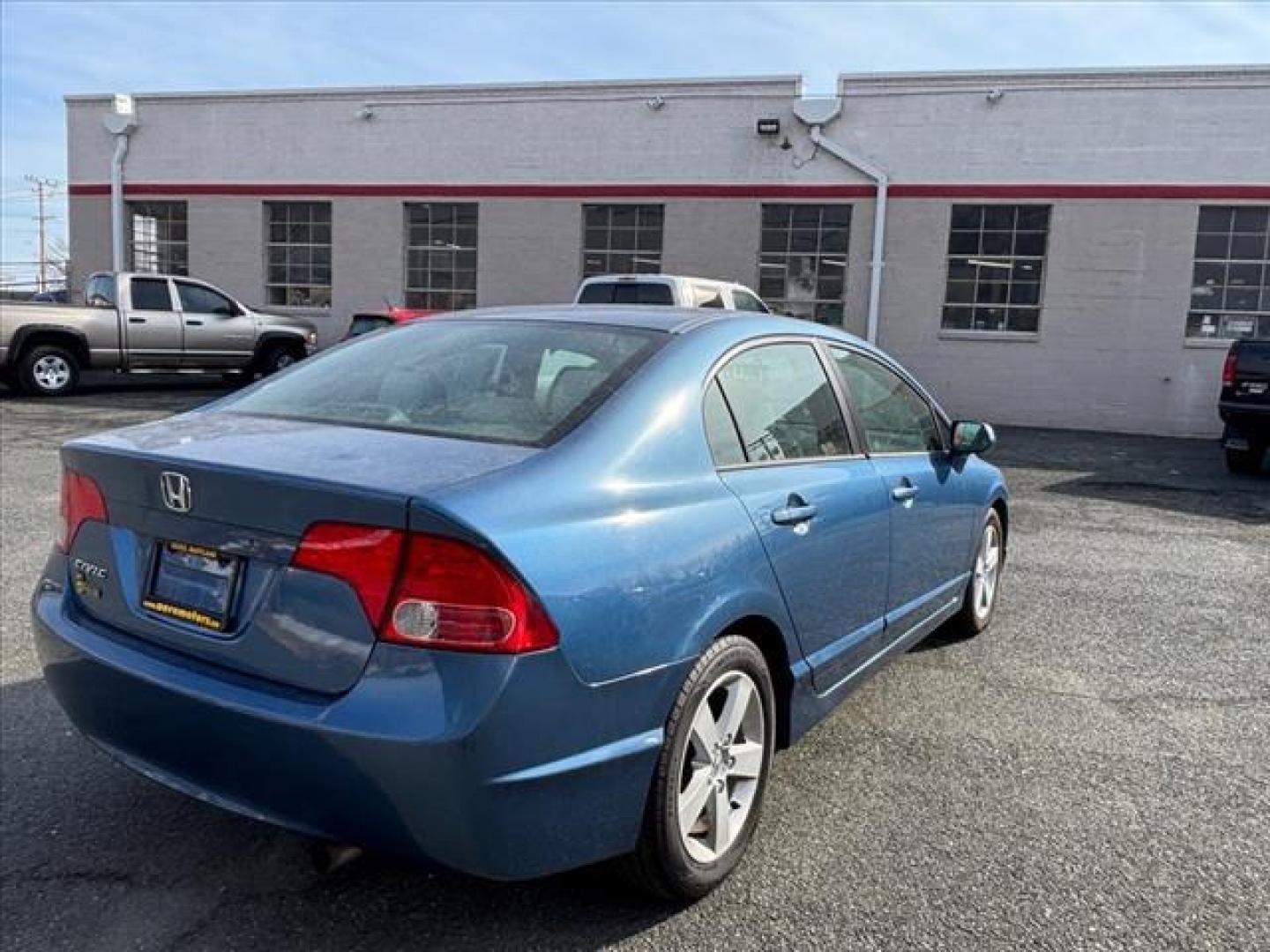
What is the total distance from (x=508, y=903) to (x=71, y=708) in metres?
1.29

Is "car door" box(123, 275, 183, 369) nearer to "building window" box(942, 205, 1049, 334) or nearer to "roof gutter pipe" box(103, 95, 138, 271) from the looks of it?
"roof gutter pipe" box(103, 95, 138, 271)

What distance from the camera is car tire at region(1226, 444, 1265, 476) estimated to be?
38.1 ft

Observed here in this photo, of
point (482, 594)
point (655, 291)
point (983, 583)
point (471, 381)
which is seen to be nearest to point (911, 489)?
point (983, 583)

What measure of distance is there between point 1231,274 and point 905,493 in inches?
599

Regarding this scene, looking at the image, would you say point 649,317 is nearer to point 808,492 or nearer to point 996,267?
point 808,492

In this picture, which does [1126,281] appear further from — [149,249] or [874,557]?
[149,249]

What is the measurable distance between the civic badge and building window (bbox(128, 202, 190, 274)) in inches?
809

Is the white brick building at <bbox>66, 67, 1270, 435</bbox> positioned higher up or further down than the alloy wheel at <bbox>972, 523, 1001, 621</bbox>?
higher up

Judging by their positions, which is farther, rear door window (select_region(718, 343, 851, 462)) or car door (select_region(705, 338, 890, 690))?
rear door window (select_region(718, 343, 851, 462))

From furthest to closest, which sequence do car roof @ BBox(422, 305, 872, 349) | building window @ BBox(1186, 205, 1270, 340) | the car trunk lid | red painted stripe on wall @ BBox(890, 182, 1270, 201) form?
building window @ BBox(1186, 205, 1270, 340), red painted stripe on wall @ BBox(890, 182, 1270, 201), car roof @ BBox(422, 305, 872, 349), the car trunk lid

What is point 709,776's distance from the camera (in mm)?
2832

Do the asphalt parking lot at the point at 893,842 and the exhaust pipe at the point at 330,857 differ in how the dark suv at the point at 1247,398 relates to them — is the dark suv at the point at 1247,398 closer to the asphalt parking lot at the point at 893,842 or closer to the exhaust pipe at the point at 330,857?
the asphalt parking lot at the point at 893,842

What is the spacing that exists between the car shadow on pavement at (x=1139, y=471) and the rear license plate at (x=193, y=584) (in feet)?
29.6

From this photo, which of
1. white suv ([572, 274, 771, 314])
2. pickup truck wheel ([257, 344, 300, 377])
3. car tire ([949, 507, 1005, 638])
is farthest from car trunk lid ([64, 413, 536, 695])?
pickup truck wheel ([257, 344, 300, 377])
